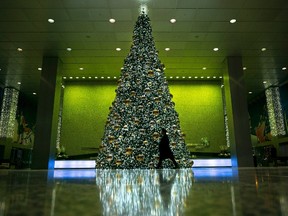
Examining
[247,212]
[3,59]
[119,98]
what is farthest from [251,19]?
[3,59]

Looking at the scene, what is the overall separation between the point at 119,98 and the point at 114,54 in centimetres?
516

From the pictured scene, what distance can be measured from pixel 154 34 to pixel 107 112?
715 centimetres

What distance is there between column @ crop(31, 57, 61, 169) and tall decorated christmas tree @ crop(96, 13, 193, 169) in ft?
14.3

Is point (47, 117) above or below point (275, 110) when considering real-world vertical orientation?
below

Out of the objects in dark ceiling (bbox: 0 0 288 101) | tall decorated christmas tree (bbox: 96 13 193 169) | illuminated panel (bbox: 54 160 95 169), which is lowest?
illuminated panel (bbox: 54 160 95 169)

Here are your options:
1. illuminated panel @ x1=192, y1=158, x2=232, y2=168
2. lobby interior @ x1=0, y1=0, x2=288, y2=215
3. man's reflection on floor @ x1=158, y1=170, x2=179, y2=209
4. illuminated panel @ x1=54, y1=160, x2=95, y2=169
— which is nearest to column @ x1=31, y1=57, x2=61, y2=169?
lobby interior @ x1=0, y1=0, x2=288, y2=215

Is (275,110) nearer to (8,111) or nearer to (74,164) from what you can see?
(74,164)

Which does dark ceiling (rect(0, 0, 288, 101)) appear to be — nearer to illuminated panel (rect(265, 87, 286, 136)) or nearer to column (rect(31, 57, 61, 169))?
column (rect(31, 57, 61, 169))

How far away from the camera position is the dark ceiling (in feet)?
25.9

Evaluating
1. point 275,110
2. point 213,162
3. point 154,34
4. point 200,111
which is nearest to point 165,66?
point 154,34

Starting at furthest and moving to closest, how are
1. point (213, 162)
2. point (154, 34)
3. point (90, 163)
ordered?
point (213, 162) < point (90, 163) < point (154, 34)

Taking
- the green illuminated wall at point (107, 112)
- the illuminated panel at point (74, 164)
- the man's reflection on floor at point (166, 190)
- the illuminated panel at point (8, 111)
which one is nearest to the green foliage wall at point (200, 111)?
the green illuminated wall at point (107, 112)

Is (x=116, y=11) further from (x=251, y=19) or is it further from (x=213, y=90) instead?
(x=213, y=90)

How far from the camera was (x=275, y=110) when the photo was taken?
17.0m
